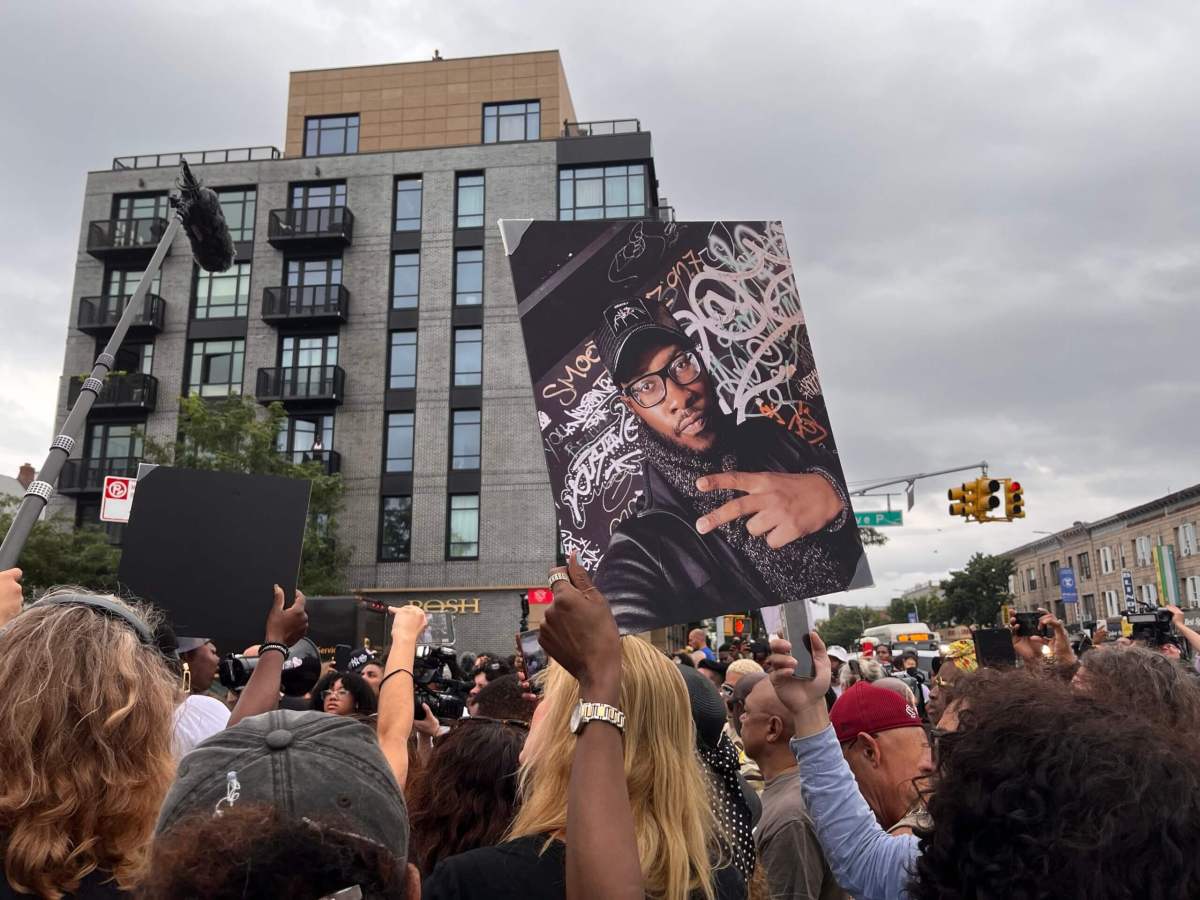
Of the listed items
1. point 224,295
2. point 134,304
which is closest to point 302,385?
point 224,295

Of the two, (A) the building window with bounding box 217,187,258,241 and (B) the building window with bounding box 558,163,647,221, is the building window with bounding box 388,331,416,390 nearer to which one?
(A) the building window with bounding box 217,187,258,241

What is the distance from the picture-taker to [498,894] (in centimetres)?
199

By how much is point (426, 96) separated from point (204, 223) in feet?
109

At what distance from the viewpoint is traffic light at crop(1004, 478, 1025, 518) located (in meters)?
19.9

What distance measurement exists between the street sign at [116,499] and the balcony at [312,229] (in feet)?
84.4

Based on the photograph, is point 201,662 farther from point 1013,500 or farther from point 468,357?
point 468,357

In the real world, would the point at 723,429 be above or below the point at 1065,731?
above

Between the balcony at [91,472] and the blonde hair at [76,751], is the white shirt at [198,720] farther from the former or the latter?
the balcony at [91,472]

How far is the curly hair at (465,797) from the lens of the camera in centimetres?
296

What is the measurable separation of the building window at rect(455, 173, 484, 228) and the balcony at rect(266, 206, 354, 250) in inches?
173

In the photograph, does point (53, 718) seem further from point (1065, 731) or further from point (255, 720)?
point (1065, 731)

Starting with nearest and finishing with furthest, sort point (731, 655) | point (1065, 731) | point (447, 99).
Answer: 1. point (1065, 731)
2. point (731, 655)
3. point (447, 99)

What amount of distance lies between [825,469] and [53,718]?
7.51 ft

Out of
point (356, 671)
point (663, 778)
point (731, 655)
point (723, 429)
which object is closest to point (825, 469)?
point (723, 429)
